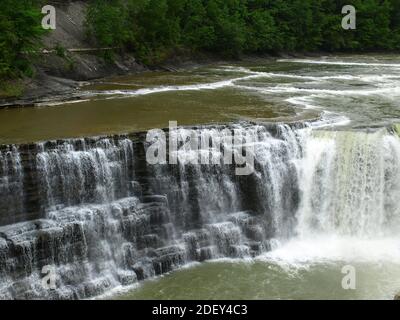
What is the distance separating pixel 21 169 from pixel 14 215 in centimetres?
116

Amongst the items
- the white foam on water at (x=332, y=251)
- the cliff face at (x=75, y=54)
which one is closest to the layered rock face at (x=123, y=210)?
the white foam on water at (x=332, y=251)

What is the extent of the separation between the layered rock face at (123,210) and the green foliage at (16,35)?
366 inches

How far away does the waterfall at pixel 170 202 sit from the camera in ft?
45.2

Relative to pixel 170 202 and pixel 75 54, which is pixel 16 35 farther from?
pixel 170 202

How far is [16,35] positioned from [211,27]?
19.4m

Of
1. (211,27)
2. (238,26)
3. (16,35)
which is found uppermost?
(238,26)

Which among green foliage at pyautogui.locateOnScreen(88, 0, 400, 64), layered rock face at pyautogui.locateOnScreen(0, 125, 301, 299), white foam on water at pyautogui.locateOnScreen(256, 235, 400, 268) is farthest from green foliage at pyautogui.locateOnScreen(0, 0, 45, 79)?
white foam on water at pyautogui.locateOnScreen(256, 235, 400, 268)

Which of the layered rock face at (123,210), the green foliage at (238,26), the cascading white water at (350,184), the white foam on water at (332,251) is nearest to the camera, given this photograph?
the layered rock face at (123,210)

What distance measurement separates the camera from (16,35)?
Answer: 22.9m

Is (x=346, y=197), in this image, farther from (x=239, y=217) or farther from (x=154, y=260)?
(x=154, y=260)

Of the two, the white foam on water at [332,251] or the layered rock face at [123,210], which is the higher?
the layered rock face at [123,210]

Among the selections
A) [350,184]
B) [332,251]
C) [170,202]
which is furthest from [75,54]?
[332,251]

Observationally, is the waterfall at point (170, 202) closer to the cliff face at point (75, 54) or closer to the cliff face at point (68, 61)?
the cliff face at point (68, 61)
